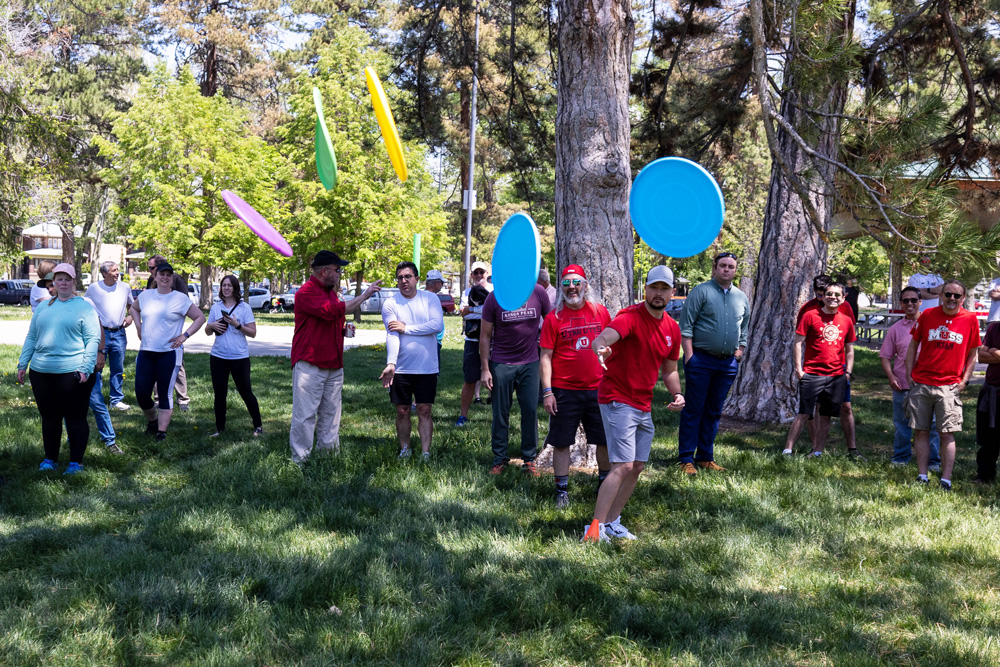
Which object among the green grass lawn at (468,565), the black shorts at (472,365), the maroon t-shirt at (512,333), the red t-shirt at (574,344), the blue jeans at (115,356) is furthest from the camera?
the blue jeans at (115,356)

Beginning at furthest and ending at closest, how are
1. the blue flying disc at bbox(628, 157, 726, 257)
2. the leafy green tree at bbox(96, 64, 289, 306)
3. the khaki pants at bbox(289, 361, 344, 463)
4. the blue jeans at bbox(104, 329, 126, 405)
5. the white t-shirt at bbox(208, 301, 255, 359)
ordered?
the leafy green tree at bbox(96, 64, 289, 306)
the blue jeans at bbox(104, 329, 126, 405)
the white t-shirt at bbox(208, 301, 255, 359)
the khaki pants at bbox(289, 361, 344, 463)
the blue flying disc at bbox(628, 157, 726, 257)

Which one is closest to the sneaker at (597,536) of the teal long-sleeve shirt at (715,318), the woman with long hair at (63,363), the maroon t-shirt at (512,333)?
the maroon t-shirt at (512,333)

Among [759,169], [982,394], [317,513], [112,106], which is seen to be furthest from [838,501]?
[112,106]

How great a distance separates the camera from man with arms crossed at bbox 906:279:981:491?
6.41 metres

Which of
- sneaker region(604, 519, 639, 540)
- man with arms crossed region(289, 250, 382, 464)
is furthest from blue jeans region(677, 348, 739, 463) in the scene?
man with arms crossed region(289, 250, 382, 464)

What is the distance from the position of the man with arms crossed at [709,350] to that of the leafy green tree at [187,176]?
74.5 ft

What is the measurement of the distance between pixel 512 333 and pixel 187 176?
23910mm

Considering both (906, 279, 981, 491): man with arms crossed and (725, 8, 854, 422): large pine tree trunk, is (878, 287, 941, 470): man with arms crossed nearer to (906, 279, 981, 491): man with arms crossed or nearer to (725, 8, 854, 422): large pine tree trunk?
(906, 279, 981, 491): man with arms crossed

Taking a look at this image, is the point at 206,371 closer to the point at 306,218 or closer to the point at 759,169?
the point at 306,218

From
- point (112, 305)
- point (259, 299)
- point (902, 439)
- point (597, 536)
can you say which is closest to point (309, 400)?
point (597, 536)

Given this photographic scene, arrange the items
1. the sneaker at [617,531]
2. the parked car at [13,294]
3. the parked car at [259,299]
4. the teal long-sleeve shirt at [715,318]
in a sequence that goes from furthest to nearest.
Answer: the parked car at [259,299] → the parked car at [13,294] → the teal long-sleeve shirt at [715,318] → the sneaker at [617,531]

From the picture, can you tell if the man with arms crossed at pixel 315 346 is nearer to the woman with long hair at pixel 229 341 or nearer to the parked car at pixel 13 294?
the woman with long hair at pixel 229 341

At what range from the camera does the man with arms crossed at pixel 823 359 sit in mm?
7410

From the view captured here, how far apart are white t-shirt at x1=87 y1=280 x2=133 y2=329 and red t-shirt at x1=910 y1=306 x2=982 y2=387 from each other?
7752 mm
